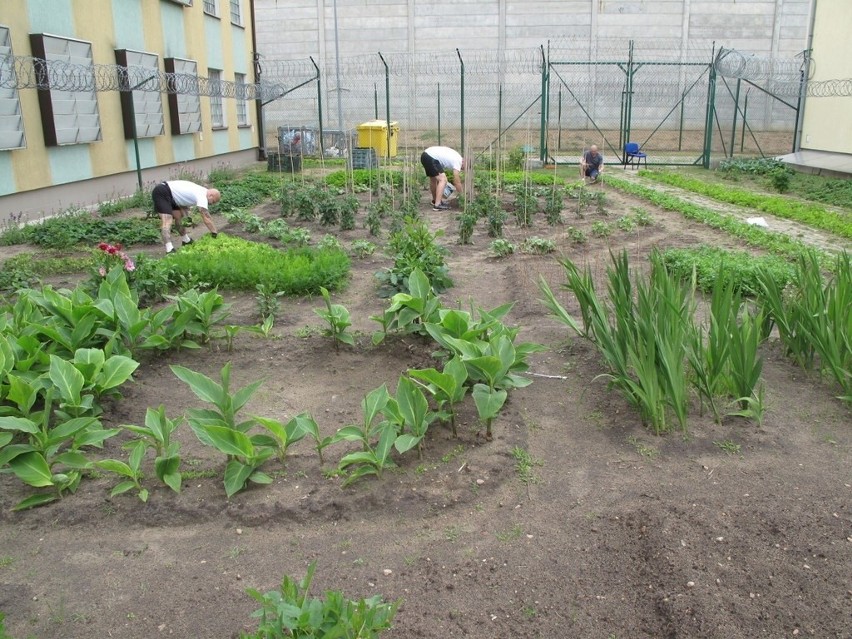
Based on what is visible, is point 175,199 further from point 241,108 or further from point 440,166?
point 241,108

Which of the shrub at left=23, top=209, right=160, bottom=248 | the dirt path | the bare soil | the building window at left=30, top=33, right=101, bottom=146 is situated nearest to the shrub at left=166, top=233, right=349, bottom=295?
the shrub at left=23, top=209, right=160, bottom=248

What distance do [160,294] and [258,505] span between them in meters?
3.27

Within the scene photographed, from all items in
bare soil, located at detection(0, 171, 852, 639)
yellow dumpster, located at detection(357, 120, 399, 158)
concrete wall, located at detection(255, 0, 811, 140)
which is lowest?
bare soil, located at detection(0, 171, 852, 639)

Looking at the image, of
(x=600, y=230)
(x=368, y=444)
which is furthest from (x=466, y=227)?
(x=368, y=444)

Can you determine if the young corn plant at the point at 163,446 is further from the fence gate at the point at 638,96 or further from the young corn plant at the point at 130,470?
the fence gate at the point at 638,96

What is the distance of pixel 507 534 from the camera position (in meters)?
2.85

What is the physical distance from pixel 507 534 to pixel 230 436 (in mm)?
1207

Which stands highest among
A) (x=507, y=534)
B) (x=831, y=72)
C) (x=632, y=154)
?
(x=831, y=72)

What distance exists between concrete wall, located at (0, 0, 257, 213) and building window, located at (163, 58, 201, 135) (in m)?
0.17

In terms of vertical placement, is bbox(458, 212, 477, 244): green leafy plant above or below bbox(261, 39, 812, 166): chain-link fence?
below

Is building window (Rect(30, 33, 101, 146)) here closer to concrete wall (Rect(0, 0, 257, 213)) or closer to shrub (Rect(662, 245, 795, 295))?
concrete wall (Rect(0, 0, 257, 213))

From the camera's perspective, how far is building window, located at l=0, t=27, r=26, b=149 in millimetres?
9039

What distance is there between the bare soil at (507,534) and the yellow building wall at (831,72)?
45.1 ft

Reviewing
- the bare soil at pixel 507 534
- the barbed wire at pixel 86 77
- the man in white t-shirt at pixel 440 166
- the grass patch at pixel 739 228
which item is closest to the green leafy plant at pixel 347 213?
the man in white t-shirt at pixel 440 166
